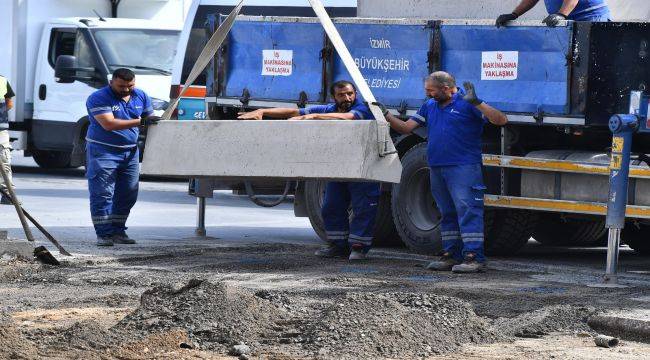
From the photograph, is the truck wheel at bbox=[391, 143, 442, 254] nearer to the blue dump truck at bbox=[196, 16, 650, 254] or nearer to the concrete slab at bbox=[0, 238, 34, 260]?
the blue dump truck at bbox=[196, 16, 650, 254]

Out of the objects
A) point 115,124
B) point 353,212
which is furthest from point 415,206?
point 115,124

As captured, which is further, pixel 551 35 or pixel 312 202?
pixel 312 202

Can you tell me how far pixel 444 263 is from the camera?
37.3 ft

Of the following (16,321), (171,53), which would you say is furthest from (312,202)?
(171,53)

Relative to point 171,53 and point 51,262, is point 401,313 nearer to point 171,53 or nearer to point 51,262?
point 51,262

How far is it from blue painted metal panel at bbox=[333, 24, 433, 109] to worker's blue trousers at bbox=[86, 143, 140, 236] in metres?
2.25

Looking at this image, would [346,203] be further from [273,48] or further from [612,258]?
[612,258]

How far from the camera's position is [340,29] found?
1289cm

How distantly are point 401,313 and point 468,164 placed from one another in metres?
3.75

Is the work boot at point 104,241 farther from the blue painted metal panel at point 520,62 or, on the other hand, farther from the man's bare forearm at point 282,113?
the blue painted metal panel at point 520,62

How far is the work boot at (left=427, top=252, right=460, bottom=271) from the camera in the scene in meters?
11.4

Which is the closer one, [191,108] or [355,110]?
[355,110]

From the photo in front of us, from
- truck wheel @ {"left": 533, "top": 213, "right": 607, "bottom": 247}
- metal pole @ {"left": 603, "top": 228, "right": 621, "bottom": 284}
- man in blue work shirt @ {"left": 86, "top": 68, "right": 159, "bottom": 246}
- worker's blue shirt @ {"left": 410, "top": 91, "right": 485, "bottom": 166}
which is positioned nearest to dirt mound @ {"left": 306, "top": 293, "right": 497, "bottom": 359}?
metal pole @ {"left": 603, "top": 228, "right": 621, "bottom": 284}

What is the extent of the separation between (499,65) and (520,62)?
0.72ft
